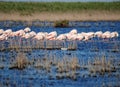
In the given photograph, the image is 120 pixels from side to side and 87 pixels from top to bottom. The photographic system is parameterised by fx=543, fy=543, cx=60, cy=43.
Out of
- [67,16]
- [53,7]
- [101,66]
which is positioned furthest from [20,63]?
[53,7]

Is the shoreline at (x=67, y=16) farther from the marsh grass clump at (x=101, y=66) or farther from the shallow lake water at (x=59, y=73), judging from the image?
the marsh grass clump at (x=101, y=66)

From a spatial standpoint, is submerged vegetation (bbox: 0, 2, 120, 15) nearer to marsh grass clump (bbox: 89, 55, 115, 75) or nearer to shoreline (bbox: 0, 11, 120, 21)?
shoreline (bbox: 0, 11, 120, 21)

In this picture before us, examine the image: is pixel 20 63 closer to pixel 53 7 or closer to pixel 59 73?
pixel 59 73

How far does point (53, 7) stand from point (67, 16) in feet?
17.9

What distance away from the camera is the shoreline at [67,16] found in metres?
59.3

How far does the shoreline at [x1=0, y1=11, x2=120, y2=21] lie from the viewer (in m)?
59.3

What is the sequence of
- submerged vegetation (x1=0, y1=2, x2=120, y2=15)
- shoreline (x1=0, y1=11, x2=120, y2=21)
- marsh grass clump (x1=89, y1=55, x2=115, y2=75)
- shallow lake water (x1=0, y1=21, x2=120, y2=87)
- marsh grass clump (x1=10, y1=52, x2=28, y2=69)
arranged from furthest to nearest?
submerged vegetation (x1=0, y1=2, x2=120, y2=15)
shoreline (x1=0, y1=11, x2=120, y2=21)
marsh grass clump (x1=10, y1=52, x2=28, y2=69)
marsh grass clump (x1=89, y1=55, x2=115, y2=75)
shallow lake water (x1=0, y1=21, x2=120, y2=87)

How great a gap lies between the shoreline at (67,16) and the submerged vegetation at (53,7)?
1083 millimetres

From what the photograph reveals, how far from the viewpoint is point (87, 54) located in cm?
2380

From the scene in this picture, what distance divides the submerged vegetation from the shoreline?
1083 millimetres

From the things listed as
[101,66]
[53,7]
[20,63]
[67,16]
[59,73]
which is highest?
[53,7]

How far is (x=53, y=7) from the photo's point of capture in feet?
216

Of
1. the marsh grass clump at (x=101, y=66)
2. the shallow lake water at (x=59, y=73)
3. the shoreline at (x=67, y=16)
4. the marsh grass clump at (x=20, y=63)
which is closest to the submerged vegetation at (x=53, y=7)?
the shoreline at (x=67, y=16)

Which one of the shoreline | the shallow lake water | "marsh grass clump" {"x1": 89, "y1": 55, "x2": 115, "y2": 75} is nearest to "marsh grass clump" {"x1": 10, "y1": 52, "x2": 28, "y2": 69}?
the shallow lake water
